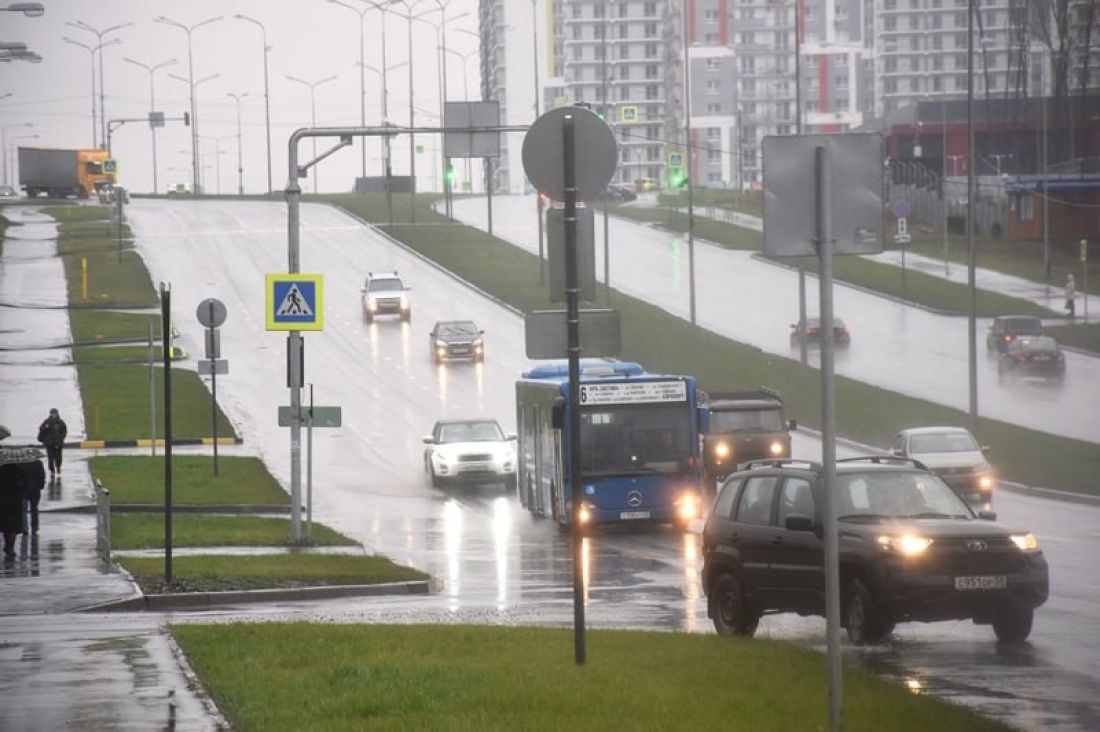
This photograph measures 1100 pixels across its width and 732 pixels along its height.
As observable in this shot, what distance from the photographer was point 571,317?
45.1ft

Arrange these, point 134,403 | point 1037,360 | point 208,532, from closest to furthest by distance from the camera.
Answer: point 208,532, point 134,403, point 1037,360

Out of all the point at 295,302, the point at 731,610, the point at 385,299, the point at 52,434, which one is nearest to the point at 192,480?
the point at 52,434

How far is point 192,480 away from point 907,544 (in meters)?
28.0

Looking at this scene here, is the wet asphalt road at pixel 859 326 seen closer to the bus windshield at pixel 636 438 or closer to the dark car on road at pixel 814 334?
the dark car on road at pixel 814 334

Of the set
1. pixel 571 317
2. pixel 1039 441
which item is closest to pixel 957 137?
pixel 1039 441

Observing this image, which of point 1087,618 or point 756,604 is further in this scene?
point 1087,618

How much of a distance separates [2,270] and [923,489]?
7968cm

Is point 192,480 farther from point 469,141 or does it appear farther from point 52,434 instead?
point 469,141

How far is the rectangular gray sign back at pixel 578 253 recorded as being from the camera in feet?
45.6

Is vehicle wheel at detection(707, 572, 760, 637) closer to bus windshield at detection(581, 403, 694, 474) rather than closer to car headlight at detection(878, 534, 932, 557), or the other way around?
car headlight at detection(878, 534, 932, 557)

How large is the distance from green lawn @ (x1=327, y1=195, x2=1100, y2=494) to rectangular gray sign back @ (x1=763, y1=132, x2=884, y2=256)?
107 ft

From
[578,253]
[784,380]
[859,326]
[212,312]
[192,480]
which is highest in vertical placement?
[578,253]

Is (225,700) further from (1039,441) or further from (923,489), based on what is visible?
(1039,441)

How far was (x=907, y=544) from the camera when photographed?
55.8ft
